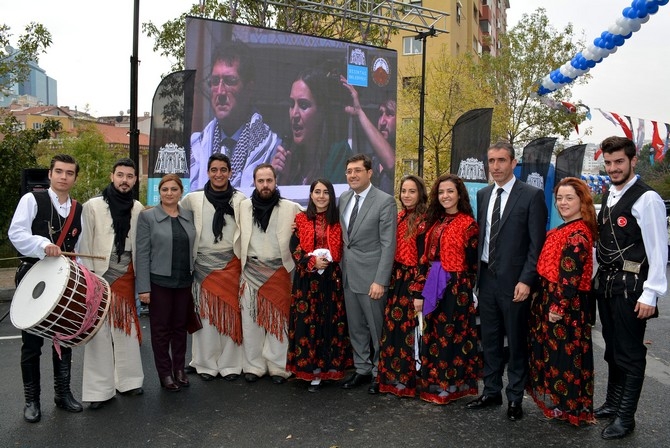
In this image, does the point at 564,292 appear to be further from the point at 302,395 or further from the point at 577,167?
the point at 577,167

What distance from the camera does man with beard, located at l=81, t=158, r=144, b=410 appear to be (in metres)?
4.37

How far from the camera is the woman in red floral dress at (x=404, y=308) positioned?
4.47m

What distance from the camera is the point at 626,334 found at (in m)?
3.75

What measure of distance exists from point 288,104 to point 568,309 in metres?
8.65

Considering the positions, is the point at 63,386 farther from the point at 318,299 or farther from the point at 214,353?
the point at 318,299

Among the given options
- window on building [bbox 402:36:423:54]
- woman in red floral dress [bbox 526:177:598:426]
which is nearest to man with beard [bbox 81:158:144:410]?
woman in red floral dress [bbox 526:177:598:426]

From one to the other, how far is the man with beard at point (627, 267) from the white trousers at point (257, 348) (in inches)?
101

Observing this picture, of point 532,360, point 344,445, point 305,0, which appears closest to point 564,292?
point 532,360

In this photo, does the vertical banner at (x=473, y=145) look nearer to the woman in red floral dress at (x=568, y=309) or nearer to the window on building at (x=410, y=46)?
the woman in red floral dress at (x=568, y=309)

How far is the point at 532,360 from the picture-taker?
4.05 metres

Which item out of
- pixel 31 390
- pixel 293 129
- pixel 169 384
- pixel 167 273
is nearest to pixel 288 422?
pixel 169 384

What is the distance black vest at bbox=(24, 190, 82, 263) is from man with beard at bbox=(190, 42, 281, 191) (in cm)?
602

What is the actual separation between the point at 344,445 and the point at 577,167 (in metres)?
9.13

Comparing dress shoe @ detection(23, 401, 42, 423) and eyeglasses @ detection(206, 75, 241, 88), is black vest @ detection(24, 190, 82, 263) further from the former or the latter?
eyeglasses @ detection(206, 75, 241, 88)
